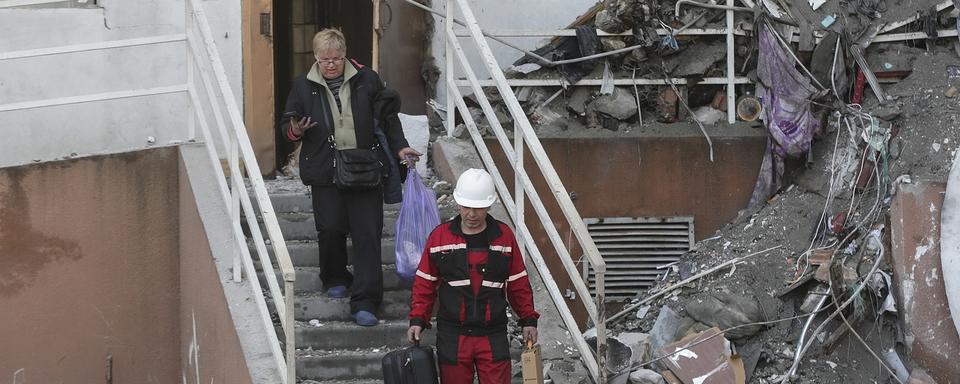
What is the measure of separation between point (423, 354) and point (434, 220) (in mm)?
1233

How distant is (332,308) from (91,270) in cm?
164

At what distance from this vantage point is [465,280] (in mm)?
5805

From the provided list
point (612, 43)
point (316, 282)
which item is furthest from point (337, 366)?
point (612, 43)

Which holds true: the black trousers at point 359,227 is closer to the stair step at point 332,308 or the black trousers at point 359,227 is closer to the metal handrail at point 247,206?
the stair step at point 332,308

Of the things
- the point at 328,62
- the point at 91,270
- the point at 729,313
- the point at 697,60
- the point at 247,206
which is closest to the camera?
the point at 247,206

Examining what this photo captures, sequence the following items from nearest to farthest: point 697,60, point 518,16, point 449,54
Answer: point 449,54, point 697,60, point 518,16

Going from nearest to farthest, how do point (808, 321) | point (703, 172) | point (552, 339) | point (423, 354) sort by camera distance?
point (423, 354), point (552, 339), point (808, 321), point (703, 172)

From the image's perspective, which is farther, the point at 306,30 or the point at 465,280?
the point at 306,30

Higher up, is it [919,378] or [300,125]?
[300,125]

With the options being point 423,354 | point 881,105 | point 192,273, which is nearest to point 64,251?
point 192,273

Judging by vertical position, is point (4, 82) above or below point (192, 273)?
above

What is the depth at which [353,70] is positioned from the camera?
22.2 feet

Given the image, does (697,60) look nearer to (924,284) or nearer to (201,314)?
(924,284)

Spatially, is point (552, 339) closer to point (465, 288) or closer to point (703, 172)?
point (465, 288)
